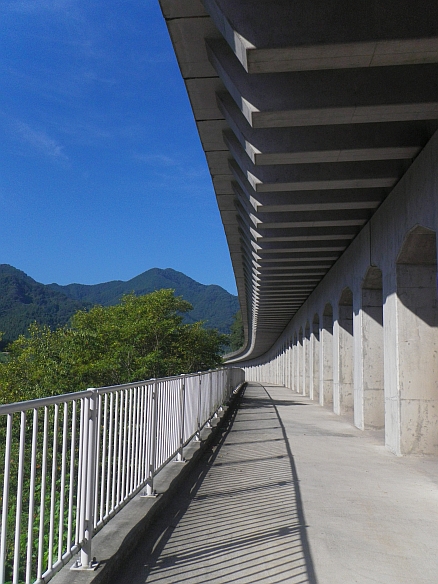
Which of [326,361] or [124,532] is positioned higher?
[326,361]

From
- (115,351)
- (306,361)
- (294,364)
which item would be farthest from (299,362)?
(115,351)

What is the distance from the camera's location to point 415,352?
929cm

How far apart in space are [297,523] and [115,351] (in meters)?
15.0

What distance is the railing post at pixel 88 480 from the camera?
11.5ft

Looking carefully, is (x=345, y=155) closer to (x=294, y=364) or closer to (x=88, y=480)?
(x=88, y=480)

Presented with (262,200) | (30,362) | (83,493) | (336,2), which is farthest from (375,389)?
(30,362)

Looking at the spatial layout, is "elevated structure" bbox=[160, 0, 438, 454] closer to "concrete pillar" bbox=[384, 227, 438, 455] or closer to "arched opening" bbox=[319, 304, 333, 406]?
"concrete pillar" bbox=[384, 227, 438, 455]

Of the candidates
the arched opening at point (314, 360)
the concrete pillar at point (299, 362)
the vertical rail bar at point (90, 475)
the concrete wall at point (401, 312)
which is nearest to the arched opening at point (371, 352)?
the concrete wall at point (401, 312)

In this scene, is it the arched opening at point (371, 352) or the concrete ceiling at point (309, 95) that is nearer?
the concrete ceiling at point (309, 95)

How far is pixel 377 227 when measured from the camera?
11.0 meters

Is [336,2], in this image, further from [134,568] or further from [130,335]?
[130,335]

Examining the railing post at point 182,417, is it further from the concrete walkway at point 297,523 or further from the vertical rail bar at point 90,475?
the vertical rail bar at point 90,475

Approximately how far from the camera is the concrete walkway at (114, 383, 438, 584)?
396cm

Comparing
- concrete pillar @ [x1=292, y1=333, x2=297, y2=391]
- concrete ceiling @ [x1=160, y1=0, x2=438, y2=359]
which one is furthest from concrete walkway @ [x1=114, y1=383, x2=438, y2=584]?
concrete pillar @ [x1=292, y1=333, x2=297, y2=391]
